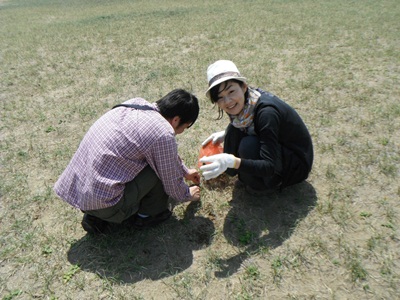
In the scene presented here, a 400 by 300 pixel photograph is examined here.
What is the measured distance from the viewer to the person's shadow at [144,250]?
2176 millimetres

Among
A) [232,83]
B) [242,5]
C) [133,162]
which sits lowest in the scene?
[242,5]

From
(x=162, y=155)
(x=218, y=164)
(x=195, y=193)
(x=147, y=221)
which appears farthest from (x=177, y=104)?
(x=147, y=221)

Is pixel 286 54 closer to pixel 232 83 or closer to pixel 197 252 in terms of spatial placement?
pixel 232 83

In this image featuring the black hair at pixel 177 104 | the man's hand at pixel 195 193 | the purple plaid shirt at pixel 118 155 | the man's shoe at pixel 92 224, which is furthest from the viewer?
the man's hand at pixel 195 193

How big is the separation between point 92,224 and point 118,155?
0.70 metres

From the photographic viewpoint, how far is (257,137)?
7.90 ft

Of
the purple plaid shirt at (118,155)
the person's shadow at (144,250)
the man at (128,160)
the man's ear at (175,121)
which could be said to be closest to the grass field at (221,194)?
the person's shadow at (144,250)

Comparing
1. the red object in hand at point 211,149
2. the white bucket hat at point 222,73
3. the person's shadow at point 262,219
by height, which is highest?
the white bucket hat at point 222,73

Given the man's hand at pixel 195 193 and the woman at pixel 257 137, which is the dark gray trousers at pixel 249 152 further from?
the man's hand at pixel 195 193

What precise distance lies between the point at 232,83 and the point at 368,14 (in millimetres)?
8598

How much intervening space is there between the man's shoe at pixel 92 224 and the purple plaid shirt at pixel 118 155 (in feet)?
0.85

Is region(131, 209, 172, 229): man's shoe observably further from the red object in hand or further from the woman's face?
the woman's face

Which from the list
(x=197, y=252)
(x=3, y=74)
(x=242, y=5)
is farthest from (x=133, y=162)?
(x=242, y=5)

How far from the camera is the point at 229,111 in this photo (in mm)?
2373
